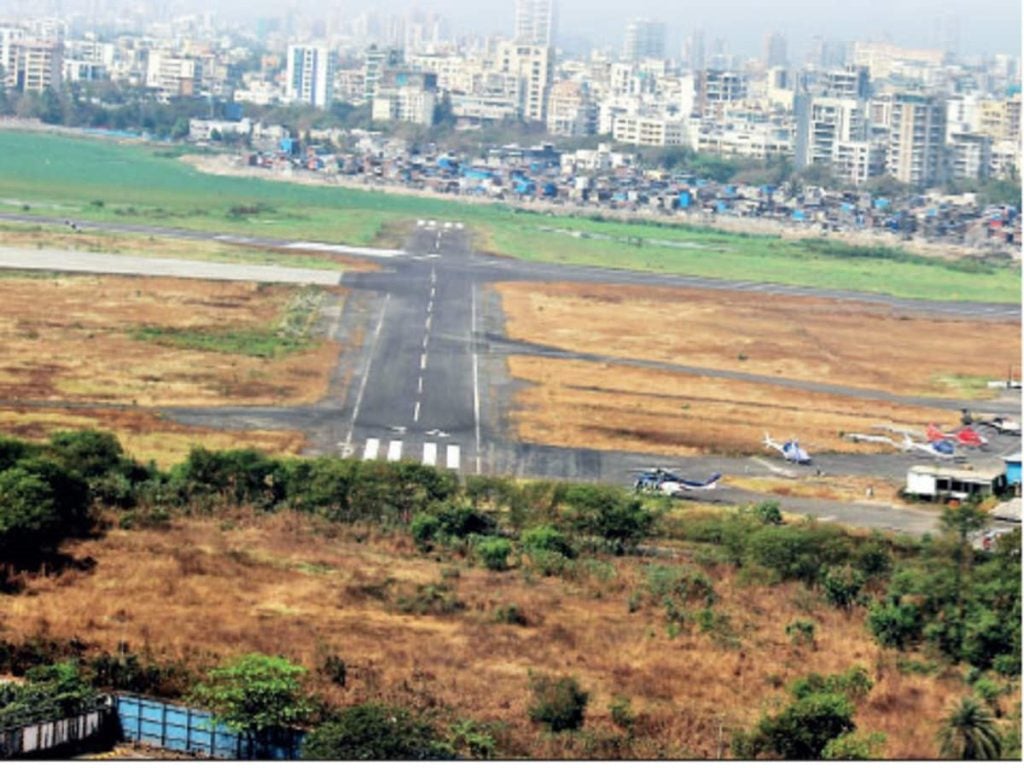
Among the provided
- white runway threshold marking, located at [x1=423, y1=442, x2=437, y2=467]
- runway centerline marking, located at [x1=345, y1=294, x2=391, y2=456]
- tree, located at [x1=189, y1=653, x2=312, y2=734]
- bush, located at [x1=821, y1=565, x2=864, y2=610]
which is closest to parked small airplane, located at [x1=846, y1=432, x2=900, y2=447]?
white runway threshold marking, located at [x1=423, y1=442, x2=437, y2=467]

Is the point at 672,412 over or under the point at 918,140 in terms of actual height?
under

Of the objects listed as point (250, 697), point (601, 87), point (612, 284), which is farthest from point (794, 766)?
point (601, 87)

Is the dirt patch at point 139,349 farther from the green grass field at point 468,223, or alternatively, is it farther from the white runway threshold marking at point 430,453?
the green grass field at point 468,223

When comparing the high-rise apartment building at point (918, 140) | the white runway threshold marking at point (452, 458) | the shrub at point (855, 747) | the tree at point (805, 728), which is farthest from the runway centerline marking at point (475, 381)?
the high-rise apartment building at point (918, 140)

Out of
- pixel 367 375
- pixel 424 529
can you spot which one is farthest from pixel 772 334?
pixel 424 529

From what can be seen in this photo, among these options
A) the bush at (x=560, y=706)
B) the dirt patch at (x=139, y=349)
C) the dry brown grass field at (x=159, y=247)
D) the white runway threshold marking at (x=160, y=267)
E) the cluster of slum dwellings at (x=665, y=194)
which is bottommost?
the cluster of slum dwellings at (x=665, y=194)

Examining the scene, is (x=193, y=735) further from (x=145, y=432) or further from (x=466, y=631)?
(x=145, y=432)
